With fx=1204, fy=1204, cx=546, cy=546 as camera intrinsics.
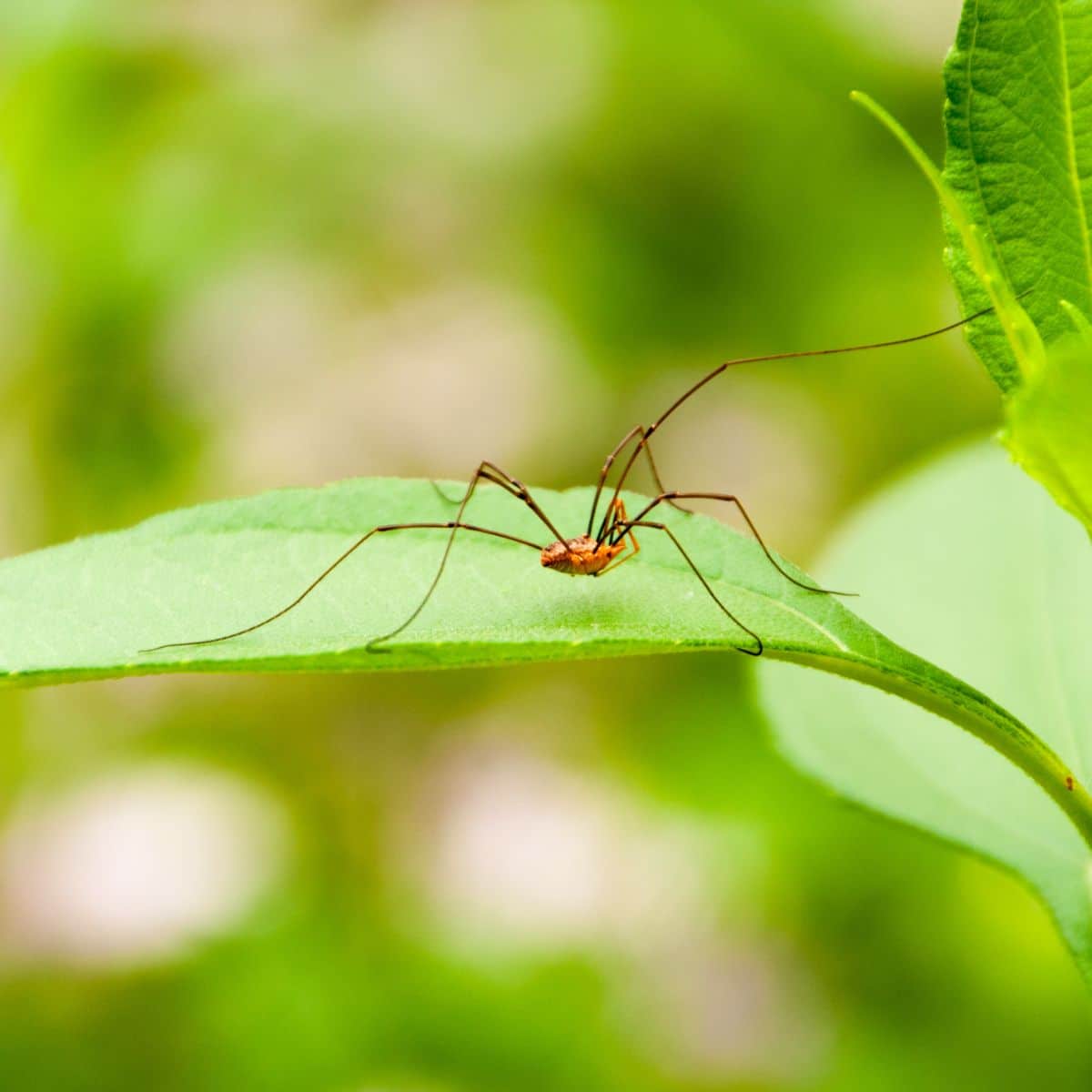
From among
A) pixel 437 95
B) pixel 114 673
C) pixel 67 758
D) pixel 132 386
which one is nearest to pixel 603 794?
pixel 67 758

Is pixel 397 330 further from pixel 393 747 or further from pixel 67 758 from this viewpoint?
pixel 67 758

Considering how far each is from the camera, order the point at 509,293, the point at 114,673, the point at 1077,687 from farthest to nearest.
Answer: the point at 509,293 → the point at 1077,687 → the point at 114,673

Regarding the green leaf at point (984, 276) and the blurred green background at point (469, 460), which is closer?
the green leaf at point (984, 276)

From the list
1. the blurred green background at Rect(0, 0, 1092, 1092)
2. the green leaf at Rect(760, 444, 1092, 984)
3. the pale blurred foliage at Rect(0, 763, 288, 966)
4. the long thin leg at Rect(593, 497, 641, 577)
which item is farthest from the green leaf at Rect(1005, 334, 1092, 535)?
the pale blurred foliage at Rect(0, 763, 288, 966)

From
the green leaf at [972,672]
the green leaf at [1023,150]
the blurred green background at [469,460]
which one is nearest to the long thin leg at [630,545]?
the green leaf at [972,672]

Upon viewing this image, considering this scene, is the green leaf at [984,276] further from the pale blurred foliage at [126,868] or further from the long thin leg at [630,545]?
the pale blurred foliage at [126,868]

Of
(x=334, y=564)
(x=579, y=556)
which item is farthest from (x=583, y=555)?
(x=334, y=564)
